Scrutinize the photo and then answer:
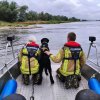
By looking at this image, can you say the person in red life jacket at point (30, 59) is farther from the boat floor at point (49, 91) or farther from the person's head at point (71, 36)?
the person's head at point (71, 36)

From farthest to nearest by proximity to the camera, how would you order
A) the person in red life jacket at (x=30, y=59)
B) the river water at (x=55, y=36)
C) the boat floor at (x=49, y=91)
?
the river water at (x=55, y=36) → the person in red life jacket at (x=30, y=59) → the boat floor at (x=49, y=91)

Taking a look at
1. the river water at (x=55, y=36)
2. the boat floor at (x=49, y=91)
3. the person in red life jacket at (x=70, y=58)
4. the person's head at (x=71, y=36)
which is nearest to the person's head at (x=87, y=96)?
the boat floor at (x=49, y=91)

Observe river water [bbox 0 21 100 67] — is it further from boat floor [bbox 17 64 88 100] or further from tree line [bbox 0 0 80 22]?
tree line [bbox 0 0 80 22]

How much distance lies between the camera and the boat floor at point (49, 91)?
225 inches

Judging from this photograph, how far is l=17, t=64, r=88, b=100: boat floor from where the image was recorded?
5703 millimetres

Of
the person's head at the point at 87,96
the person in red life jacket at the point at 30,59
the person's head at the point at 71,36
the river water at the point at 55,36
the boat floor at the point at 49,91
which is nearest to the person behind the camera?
the person's head at the point at 87,96

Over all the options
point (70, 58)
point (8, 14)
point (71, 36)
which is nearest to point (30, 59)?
point (70, 58)

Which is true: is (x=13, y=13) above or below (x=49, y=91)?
below

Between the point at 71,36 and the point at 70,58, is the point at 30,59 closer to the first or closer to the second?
the point at 70,58

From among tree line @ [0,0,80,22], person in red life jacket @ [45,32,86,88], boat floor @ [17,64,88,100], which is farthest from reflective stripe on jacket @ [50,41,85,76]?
tree line @ [0,0,80,22]

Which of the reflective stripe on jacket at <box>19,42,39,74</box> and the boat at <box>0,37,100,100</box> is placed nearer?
the boat at <box>0,37,100,100</box>

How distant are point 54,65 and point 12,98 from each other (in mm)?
4620

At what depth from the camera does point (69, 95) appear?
5797mm

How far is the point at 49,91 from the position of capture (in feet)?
20.0
